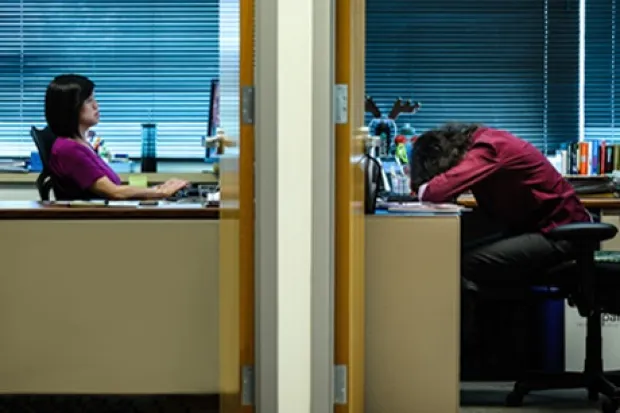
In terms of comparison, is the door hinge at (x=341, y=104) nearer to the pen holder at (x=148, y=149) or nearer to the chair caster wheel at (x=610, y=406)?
the chair caster wheel at (x=610, y=406)

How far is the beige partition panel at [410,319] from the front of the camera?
289cm

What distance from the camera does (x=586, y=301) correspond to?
11.6 ft

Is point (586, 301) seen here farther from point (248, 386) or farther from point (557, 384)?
point (248, 386)

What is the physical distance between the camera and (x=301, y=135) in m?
2.28

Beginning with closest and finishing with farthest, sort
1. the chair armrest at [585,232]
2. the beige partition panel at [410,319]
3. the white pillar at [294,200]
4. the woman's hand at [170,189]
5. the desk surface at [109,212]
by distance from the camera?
the white pillar at [294,200], the beige partition panel at [410,319], the desk surface at [109,212], the chair armrest at [585,232], the woman's hand at [170,189]

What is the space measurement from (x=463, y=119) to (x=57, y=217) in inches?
107

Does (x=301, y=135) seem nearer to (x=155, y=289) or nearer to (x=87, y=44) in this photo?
(x=155, y=289)

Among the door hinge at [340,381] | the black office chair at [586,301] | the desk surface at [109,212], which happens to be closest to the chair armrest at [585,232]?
the black office chair at [586,301]

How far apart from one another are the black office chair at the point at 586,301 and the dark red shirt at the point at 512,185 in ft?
0.72

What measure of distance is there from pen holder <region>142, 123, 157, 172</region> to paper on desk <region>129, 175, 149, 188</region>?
17 cm

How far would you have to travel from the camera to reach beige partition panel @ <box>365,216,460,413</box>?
2.89 meters

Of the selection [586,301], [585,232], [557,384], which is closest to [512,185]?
[585,232]

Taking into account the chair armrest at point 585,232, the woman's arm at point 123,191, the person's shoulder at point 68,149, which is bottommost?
the chair armrest at point 585,232

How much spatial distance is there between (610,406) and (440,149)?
1185 millimetres
